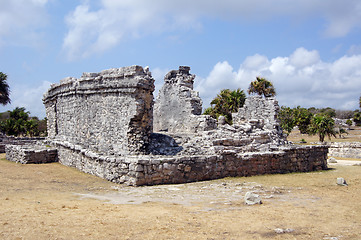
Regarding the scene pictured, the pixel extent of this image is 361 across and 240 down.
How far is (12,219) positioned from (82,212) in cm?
115

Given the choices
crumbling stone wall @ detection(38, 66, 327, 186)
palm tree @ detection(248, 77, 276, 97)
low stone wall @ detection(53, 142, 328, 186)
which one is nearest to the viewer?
low stone wall @ detection(53, 142, 328, 186)

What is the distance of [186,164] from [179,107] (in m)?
6.47

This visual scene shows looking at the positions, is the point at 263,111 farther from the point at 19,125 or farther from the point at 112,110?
the point at 19,125

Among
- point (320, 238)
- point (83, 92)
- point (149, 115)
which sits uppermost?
point (83, 92)

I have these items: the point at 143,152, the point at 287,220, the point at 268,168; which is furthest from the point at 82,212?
the point at 268,168

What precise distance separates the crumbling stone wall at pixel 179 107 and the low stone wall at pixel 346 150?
13.1 m

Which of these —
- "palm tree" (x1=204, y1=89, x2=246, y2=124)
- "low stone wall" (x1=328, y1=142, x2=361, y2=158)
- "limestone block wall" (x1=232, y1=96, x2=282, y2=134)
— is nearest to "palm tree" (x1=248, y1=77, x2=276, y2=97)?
"palm tree" (x1=204, y1=89, x2=246, y2=124)

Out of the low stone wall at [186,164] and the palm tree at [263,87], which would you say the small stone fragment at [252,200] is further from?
the palm tree at [263,87]

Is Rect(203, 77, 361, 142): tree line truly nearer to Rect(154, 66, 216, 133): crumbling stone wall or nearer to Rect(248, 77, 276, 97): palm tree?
Rect(248, 77, 276, 97): palm tree

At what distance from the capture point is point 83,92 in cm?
1279

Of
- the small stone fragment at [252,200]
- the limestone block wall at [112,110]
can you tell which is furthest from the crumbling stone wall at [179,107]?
the small stone fragment at [252,200]

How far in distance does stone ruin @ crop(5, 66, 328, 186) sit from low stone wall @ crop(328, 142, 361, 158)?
10657 millimetres

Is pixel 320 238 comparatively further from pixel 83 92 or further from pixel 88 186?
pixel 83 92

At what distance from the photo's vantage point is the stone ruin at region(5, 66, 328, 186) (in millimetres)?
9508
